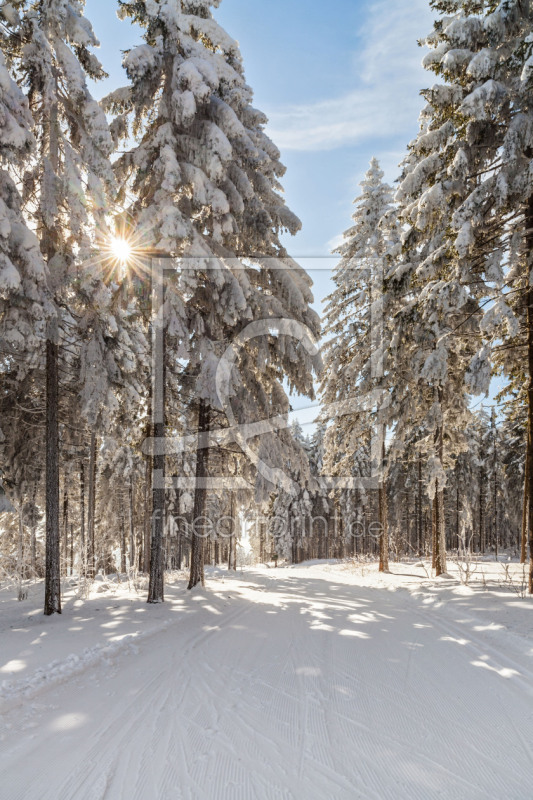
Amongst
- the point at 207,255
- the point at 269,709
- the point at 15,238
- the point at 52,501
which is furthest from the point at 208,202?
the point at 269,709

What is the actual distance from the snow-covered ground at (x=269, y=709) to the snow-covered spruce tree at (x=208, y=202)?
528cm

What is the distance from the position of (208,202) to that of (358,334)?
37.5 feet

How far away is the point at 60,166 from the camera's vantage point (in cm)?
1092

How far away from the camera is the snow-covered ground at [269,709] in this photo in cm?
322

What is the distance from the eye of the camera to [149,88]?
40.0ft

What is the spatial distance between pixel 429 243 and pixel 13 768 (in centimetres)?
1483

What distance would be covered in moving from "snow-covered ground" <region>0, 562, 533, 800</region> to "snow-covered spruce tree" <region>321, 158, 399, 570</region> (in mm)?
12270

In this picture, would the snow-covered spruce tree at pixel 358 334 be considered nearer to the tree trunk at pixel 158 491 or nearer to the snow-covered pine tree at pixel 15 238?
the tree trunk at pixel 158 491

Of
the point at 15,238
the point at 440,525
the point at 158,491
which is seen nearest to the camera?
the point at 15,238

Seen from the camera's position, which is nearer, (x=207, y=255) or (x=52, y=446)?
(x=52, y=446)

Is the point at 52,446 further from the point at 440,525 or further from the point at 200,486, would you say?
the point at 440,525

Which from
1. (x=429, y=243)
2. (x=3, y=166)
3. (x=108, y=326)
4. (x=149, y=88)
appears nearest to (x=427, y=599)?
(x=429, y=243)

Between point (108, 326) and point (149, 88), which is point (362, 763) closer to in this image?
point (108, 326)

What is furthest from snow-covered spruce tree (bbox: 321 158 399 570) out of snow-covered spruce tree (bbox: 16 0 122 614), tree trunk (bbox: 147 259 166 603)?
snow-covered spruce tree (bbox: 16 0 122 614)
